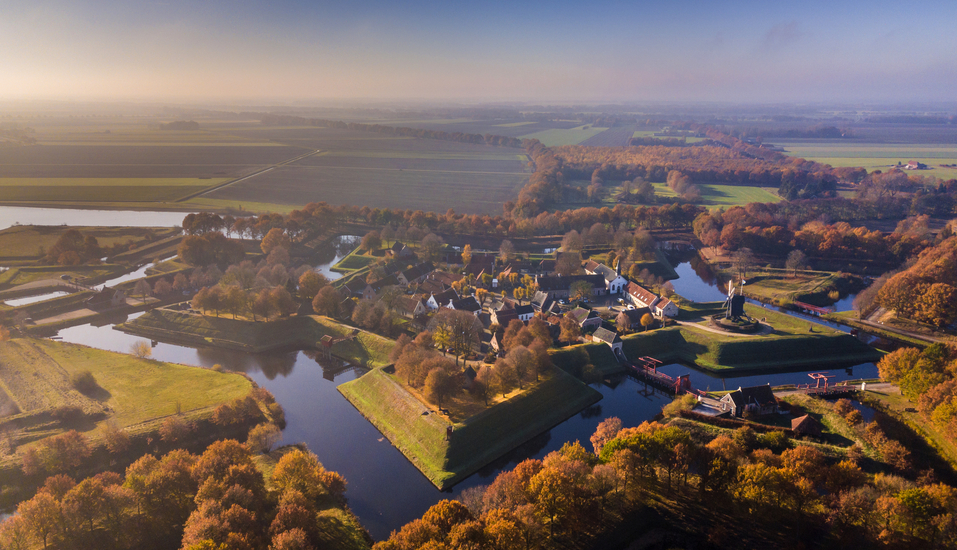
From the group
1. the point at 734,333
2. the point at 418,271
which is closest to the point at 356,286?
the point at 418,271

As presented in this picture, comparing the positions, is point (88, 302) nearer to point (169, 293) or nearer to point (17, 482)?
point (169, 293)

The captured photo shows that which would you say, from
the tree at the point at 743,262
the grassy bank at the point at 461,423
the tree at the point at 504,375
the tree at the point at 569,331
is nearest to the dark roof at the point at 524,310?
the tree at the point at 569,331

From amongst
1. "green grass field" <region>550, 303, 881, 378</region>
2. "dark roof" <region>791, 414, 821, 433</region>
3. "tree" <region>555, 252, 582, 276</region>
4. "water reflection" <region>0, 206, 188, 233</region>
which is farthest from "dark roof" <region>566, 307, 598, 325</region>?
"water reflection" <region>0, 206, 188, 233</region>

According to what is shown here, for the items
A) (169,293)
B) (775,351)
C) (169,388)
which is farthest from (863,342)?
(169,293)

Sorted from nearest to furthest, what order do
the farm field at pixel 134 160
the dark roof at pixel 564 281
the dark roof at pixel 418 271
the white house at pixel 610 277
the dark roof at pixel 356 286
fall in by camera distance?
the dark roof at pixel 564 281
the dark roof at pixel 356 286
the white house at pixel 610 277
the dark roof at pixel 418 271
the farm field at pixel 134 160

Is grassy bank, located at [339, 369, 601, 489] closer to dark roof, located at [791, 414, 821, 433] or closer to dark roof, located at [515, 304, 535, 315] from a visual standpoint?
dark roof, located at [515, 304, 535, 315]

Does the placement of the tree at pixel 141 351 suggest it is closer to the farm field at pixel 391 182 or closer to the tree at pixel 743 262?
the farm field at pixel 391 182
